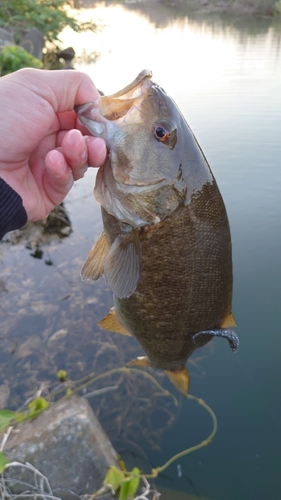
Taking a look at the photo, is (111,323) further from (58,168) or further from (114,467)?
(58,168)

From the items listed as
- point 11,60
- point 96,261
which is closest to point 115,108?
point 96,261

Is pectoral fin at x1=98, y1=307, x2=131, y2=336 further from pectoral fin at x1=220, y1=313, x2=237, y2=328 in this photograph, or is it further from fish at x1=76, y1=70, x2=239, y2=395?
pectoral fin at x1=220, y1=313, x2=237, y2=328

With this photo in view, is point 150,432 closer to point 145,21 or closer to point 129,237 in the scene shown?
point 129,237

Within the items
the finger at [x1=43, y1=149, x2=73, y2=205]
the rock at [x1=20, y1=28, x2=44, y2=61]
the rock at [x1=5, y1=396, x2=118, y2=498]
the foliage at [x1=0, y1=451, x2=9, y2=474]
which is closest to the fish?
the finger at [x1=43, y1=149, x2=73, y2=205]

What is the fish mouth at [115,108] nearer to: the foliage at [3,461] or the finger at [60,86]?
the finger at [60,86]

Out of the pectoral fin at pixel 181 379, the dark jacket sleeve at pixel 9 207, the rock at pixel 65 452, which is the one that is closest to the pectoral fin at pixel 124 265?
the dark jacket sleeve at pixel 9 207

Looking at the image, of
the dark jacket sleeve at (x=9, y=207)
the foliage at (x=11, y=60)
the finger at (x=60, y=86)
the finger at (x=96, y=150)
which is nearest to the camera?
the finger at (x=96, y=150)
